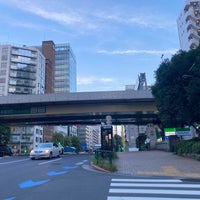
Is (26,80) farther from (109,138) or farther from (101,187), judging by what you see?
(101,187)

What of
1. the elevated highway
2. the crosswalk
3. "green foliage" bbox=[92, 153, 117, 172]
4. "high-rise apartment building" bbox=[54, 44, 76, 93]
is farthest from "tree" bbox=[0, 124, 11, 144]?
"high-rise apartment building" bbox=[54, 44, 76, 93]

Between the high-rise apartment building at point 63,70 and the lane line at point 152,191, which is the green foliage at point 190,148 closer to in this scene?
the lane line at point 152,191

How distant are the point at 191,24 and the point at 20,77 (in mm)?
60331

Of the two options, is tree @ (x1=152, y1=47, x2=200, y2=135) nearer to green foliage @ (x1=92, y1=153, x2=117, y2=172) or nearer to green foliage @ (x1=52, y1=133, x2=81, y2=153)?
green foliage @ (x1=92, y1=153, x2=117, y2=172)

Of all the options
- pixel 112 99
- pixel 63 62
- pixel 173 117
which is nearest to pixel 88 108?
pixel 112 99

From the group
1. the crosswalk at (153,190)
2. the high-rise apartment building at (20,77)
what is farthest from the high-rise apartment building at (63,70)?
the crosswalk at (153,190)

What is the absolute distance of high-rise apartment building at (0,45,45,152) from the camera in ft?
289

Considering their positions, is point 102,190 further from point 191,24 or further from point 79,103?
point 191,24

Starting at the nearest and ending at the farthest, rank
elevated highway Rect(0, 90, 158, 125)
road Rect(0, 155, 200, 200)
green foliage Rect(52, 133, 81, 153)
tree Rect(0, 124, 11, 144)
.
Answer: road Rect(0, 155, 200, 200)
elevated highway Rect(0, 90, 158, 125)
tree Rect(0, 124, 11, 144)
green foliage Rect(52, 133, 81, 153)

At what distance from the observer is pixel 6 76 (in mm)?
88125

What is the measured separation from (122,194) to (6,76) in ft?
291

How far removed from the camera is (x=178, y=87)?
20969 mm

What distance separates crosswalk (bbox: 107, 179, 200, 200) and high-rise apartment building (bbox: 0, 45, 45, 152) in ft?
277

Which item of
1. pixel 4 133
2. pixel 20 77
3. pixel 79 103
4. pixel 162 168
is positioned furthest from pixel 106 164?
pixel 20 77
